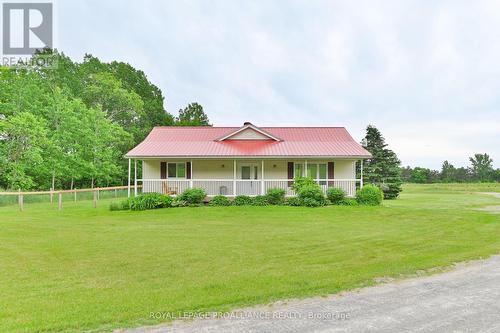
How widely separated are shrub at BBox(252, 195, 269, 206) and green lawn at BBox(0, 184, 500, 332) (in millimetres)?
3963

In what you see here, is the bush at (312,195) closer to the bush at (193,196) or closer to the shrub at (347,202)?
the shrub at (347,202)

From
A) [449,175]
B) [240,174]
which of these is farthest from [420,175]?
[240,174]

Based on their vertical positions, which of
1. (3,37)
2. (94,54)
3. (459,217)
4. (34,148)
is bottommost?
(459,217)

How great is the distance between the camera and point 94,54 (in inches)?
1726

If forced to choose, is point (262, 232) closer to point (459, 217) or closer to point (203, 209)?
point (203, 209)

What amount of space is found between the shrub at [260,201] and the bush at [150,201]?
14.6 ft

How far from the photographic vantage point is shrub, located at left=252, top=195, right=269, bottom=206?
59.7 feet

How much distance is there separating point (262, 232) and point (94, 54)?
138ft

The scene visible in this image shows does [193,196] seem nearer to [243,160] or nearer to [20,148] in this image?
[243,160]

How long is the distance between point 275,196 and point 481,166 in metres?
71.5

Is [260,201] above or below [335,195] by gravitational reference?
below

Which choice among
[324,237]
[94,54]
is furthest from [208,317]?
[94,54]

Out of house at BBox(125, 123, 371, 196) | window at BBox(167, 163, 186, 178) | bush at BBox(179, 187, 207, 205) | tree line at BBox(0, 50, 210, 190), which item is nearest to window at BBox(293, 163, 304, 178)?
house at BBox(125, 123, 371, 196)

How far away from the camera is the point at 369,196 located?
61.3ft
